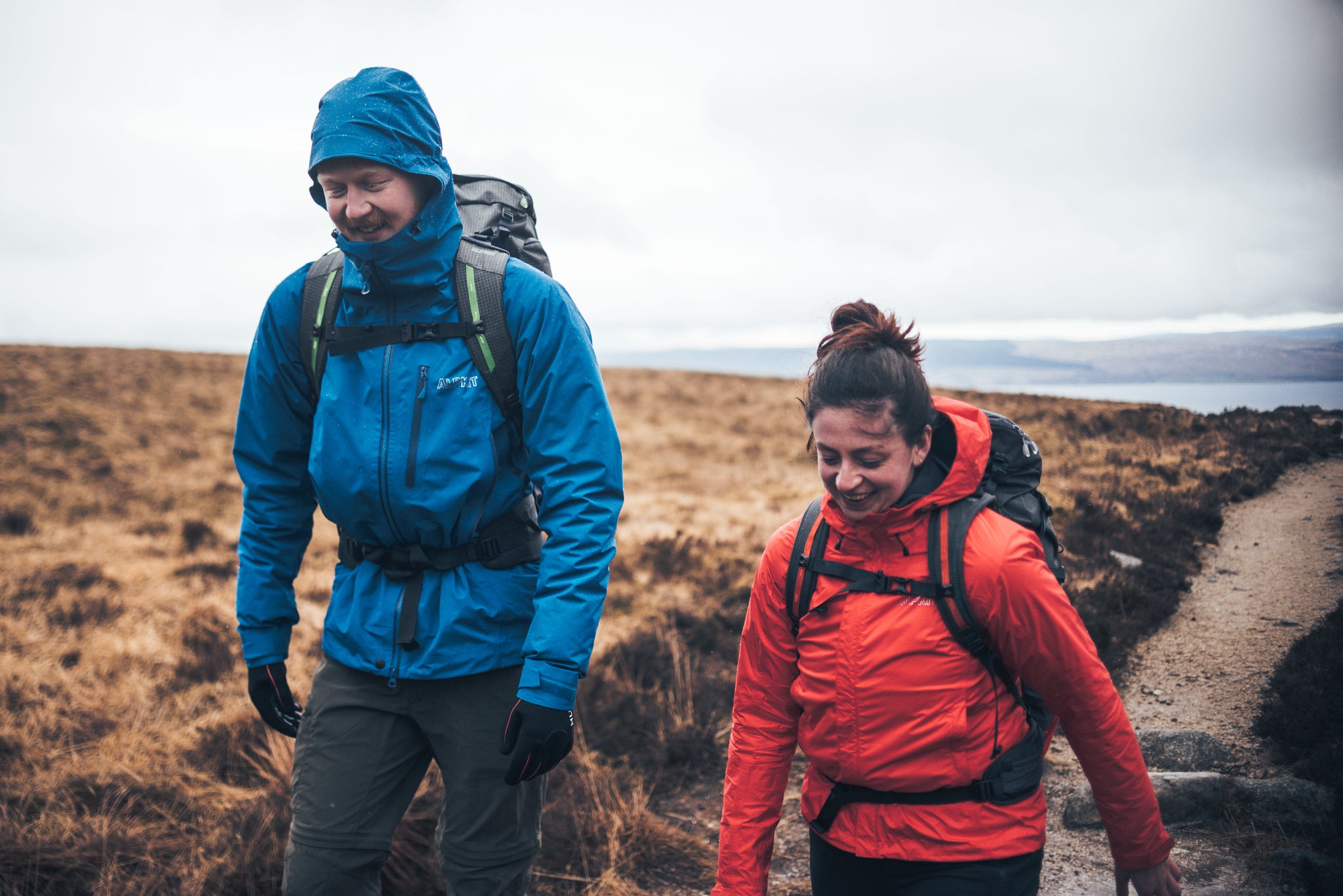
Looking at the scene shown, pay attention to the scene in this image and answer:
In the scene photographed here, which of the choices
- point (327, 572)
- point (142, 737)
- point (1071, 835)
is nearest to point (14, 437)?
point (327, 572)

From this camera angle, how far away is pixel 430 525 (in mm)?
2248

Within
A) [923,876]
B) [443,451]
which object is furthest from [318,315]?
[923,876]

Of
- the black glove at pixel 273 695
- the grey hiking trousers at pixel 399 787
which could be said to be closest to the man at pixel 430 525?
the grey hiking trousers at pixel 399 787

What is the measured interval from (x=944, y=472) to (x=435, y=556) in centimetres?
145

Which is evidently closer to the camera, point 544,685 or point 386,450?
point 544,685

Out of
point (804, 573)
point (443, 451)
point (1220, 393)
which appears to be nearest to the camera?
point (804, 573)

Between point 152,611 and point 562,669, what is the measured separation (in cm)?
819

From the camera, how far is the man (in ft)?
7.27

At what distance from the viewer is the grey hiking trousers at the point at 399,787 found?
2213 mm

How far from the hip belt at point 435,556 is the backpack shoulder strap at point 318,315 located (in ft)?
1.72

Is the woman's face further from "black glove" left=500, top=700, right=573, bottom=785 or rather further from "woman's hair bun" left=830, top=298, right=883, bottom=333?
"black glove" left=500, top=700, right=573, bottom=785

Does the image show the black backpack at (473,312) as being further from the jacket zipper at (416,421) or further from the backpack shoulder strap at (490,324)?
the jacket zipper at (416,421)

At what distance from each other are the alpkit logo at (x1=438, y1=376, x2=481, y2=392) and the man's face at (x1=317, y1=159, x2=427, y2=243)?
1.48ft

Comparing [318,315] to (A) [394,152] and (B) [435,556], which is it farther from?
(B) [435,556]
